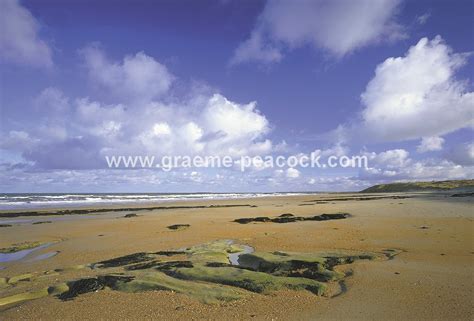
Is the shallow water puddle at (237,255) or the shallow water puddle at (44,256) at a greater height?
the shallow water puddle at (237,255)

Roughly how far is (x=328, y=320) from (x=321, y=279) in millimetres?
1709

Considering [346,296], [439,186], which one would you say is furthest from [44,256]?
[439,186]

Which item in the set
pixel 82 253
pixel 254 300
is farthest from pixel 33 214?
pixel 254 300

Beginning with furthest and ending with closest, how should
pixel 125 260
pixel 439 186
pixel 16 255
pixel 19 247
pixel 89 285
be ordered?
1. pixel 439 186
2. pixel 19 247
3. pixel 16 255
4. pixel 125 260
5. pixel 89 285

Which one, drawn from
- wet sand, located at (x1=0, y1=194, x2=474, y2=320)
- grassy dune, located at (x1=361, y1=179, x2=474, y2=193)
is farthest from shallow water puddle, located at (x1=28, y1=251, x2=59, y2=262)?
grassy dune, located at (x1=361, y1=179, x2=474, y2=193)

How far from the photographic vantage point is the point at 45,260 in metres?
9.78

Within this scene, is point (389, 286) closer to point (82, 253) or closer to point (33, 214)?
point (82, 253)

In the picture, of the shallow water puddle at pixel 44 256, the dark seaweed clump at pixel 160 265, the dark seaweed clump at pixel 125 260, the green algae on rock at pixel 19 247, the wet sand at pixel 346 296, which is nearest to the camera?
the wet sand at pixel 346 296

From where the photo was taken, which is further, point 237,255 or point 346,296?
point 237,255

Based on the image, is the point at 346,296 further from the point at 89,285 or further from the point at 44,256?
the point at 44,256

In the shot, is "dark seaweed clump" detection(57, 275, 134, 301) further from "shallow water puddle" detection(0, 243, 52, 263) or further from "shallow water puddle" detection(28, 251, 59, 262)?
"shallow water puddle" detection(0, 243, 52, 263)

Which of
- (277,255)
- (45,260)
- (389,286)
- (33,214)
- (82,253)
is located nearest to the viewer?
(389,286)

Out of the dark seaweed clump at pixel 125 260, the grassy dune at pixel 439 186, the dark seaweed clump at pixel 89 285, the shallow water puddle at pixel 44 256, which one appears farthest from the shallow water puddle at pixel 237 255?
the grassy dune at pixel 439 186

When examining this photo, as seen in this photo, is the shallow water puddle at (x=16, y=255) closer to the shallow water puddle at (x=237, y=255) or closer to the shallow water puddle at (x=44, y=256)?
the shallow water puddle at (x=44, y=256)
